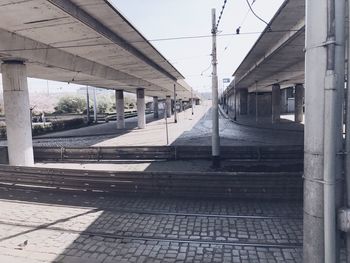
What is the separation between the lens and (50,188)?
9.94 metres

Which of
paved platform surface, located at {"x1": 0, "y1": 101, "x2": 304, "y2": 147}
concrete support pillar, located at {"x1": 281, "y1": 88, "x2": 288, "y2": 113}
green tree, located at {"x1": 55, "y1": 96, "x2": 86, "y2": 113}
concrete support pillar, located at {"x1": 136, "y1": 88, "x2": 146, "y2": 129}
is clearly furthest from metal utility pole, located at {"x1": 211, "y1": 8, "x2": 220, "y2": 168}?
green tree, located at {"x1": 55, "y1": 96, "x2": 86, "y2": 113}

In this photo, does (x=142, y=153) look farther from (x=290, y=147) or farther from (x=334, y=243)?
(x=334, y=243)

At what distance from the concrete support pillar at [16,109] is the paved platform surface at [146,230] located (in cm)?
418

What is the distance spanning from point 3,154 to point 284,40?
48.0 feet

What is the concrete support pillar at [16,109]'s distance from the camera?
12.5 metres

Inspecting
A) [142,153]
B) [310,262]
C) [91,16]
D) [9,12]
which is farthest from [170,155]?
[310,262]

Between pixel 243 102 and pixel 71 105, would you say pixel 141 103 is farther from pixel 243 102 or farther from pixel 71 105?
pixel 71 105

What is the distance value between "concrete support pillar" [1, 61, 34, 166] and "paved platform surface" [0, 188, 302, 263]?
4.18 m

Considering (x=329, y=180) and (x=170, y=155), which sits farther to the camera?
(x=170, y=155)

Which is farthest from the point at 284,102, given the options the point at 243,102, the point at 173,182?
the point at 173,182

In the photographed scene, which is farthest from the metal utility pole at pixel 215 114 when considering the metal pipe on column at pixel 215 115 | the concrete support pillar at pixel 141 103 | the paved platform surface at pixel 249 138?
the concrete support pillar at pixel 141 103

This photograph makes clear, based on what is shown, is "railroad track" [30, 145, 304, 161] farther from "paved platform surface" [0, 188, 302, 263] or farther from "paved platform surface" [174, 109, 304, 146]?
"paved platform surface" [0, 188, 302, 263]

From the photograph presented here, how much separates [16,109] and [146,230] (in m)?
8.73

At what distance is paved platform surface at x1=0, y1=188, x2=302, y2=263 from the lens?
5.81 metres
